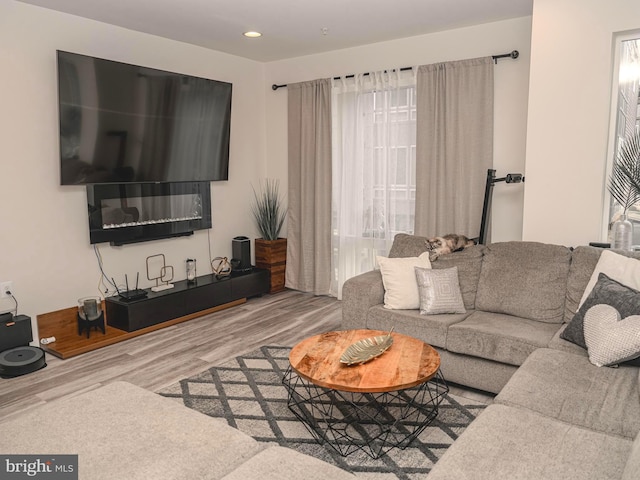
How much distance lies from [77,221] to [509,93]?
12.3 feet

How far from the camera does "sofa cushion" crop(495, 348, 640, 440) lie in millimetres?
1998

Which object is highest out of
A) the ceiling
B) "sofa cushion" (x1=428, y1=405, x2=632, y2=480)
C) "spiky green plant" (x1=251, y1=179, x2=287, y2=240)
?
the ceiling

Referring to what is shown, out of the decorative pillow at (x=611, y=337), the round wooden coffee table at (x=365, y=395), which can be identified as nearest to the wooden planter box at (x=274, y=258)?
the round wooden coffee table at (x=365, y=395)

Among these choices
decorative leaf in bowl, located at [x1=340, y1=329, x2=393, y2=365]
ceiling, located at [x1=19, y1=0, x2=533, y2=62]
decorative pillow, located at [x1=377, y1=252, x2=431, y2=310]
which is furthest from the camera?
ceiling, located at [x1=19, y1=0, x2=533, y2=62]

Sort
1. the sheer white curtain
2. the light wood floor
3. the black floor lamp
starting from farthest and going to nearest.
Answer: the sheer white curtain < the black floor lamp < the light wood floor

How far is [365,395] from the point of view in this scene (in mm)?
3094

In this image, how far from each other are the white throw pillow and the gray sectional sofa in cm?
12

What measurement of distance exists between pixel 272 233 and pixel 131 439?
403cm

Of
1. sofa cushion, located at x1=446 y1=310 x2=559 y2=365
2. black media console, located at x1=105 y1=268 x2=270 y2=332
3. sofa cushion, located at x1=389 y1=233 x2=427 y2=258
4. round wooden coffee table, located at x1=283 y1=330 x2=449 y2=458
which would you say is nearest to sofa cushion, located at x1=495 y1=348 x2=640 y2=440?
sofa cushion, located at x1=446 y1=310 x2=559 y2=365

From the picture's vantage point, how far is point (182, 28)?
173 inches

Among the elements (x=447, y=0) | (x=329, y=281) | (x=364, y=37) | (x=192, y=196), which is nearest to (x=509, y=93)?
(x=447, y=0)

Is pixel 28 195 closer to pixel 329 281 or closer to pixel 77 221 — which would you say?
pixel 77 221

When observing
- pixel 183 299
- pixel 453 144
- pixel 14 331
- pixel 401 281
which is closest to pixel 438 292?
pixel 401 281

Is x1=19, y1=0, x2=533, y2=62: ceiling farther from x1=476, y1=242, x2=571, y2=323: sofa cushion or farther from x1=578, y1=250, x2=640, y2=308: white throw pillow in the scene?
x1=578, y1=250, x2=640, y2=308: white throw pillow
